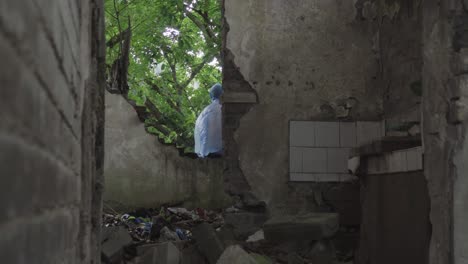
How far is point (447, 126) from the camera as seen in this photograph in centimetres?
311

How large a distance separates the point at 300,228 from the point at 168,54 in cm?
1055

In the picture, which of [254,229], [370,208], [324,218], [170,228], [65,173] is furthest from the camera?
[170,228]

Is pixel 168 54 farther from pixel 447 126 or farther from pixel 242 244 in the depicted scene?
pixel 447 126

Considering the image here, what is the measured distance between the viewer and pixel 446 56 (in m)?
3.17

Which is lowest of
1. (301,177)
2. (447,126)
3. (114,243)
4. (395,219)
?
(114,243)

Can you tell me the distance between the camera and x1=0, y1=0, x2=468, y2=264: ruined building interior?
2.45 meters

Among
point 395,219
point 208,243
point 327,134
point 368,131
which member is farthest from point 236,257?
point 368,131

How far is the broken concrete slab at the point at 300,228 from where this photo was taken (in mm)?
4754

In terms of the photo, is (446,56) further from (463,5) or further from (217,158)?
(217,158)

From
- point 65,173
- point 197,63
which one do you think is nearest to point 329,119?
point 65,173

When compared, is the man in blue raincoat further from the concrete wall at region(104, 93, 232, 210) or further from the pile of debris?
the pile of debris

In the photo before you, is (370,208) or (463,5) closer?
(463,5)

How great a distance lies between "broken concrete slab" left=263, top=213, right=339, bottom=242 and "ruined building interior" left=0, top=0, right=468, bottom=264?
1 centimetres

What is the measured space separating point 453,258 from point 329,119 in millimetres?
2910
